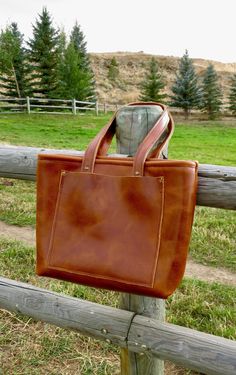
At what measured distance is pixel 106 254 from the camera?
1.19 meters

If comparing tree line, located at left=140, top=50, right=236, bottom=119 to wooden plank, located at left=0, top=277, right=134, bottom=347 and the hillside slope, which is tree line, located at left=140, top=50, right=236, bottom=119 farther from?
wooden plank, located at left=0, top=277, right=134, bottom=347

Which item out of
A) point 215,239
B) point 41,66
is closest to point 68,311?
point 215,239

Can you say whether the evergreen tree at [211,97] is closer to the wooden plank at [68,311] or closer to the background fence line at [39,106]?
the background fence line at [39,106]

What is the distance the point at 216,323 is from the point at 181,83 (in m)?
27.2

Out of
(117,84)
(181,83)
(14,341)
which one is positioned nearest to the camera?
(14,341)

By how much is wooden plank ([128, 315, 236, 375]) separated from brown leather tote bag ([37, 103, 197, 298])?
287mm

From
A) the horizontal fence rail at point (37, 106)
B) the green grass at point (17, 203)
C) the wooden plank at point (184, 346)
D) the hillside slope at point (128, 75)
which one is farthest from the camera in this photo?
the hillside slope at point (128, 75)

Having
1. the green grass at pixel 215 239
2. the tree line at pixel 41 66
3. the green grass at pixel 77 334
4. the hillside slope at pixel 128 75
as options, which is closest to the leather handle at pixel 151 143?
the green grass at pixel 77 334

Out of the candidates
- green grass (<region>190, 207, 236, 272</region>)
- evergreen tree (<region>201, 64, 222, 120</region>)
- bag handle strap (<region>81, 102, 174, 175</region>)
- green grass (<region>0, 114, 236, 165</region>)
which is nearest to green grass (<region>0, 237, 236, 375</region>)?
green grass (<region>190, 207, 236, 272</region>)

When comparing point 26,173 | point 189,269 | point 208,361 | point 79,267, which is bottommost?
point 189,269

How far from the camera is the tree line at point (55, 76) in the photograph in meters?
26.3

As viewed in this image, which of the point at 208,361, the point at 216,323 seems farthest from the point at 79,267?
the point at 216,323

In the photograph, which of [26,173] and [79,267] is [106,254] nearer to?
[79,267]

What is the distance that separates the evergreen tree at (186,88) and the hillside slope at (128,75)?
30.3ft
